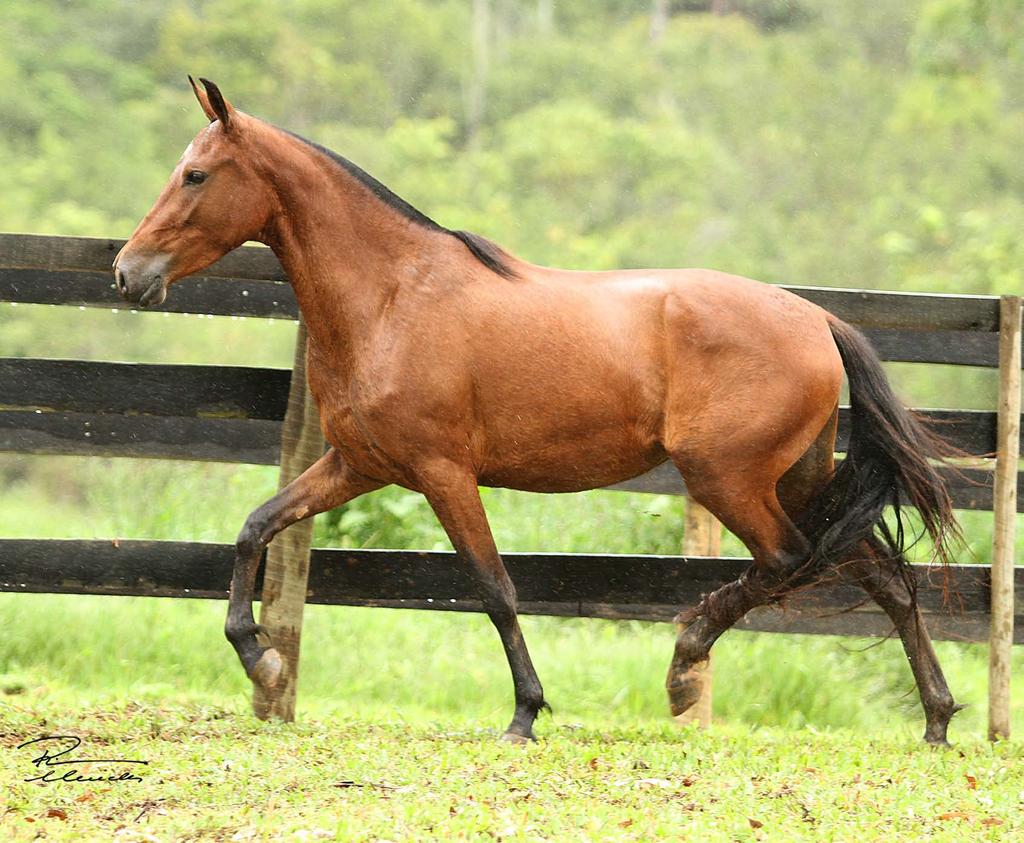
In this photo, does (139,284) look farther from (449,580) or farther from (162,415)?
(449,580)

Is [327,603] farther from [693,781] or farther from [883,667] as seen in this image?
[883,667]

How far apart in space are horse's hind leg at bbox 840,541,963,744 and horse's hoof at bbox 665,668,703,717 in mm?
746

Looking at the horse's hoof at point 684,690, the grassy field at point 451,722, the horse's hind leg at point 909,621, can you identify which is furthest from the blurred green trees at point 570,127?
the horse's hoof at point 684,690

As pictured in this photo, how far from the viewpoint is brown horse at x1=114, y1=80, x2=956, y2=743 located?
16.5 feet

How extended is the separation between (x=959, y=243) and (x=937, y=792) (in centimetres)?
1662

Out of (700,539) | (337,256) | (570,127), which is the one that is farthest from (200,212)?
(570,127)

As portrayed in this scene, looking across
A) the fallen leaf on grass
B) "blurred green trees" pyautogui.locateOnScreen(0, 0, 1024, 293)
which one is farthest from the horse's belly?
"blurred green trees" pyautogui.locateOnScreen(0, 0, 1024, 293)

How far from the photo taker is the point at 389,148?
21.2 m

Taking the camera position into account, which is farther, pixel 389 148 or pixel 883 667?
pixel 389 148

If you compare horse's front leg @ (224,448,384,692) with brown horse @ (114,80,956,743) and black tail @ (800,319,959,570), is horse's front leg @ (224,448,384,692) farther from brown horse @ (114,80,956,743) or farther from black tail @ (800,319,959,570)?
black tail @ (800,319,959,570)

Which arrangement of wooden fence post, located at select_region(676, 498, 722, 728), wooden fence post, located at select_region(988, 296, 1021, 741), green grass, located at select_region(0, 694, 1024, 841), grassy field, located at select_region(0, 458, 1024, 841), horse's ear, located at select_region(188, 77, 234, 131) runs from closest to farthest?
Answer: green grass, located at select_region(0, 694, 1024, 841)
grassy field, located at select_region(0, 458, 1024, 841)
horse's ear, located at select_region(188, 77, 234, 131)
wooden fence post, located at select_region(988, 296, 1021, 741)
wooden fence post, located at select_region(676, 498, 722, 728)

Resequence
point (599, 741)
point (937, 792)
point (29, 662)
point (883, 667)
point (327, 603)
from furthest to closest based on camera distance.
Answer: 1. point (883, 667)
2. point (29, 662)
3. point (327, 603)
4. point (599, 741)
5. point (937, 792)

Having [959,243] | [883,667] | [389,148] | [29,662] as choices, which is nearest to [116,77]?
[389,148]

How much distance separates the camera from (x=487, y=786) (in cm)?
429
